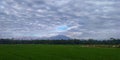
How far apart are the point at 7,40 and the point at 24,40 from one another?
1828 centimetres

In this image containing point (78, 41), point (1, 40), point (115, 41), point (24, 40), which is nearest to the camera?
point (115, 41)

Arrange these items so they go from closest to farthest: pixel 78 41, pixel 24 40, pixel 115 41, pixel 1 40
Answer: pixel 115 41, pixel 78 41, pixel 1 40, pixel 24 40

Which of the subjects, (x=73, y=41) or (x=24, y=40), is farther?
(x=24, y=40)

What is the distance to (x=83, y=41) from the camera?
341 feet

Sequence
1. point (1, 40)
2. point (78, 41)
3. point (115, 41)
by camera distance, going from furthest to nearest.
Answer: point (1, 40) < point (78, 41) < point (115, 41)

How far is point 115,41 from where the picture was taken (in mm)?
95875

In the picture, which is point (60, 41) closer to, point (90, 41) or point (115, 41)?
point (90, 41)

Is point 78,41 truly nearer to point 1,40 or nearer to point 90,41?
point 90,41

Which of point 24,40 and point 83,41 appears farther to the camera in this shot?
point 24,40

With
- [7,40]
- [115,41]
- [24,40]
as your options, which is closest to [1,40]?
[7,40]

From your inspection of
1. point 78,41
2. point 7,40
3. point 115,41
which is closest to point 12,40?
point 7,40

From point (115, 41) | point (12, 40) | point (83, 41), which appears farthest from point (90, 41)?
point (12, 40)

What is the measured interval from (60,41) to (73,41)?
7156 mm

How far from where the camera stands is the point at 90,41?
10512 cm
